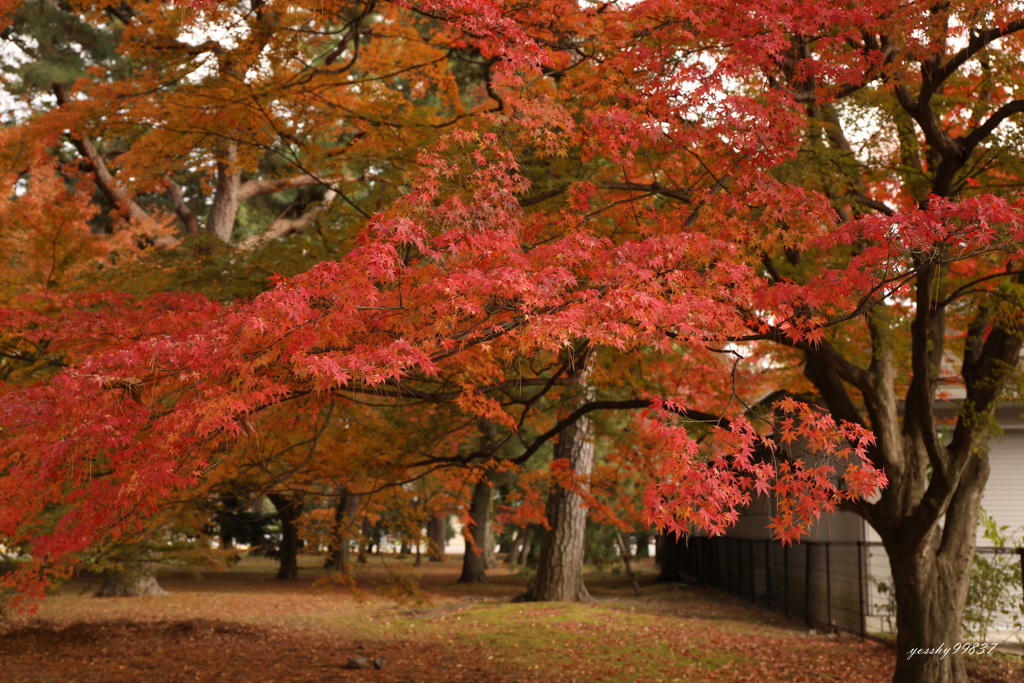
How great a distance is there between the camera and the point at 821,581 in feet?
47.8

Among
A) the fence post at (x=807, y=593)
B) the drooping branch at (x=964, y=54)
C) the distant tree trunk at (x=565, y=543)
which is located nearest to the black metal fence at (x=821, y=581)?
the fence post at (x=807, y=593)

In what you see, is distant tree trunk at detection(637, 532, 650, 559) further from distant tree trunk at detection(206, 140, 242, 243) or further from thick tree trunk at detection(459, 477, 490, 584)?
distant tree trunk at detection(206, 140, 242, 243)

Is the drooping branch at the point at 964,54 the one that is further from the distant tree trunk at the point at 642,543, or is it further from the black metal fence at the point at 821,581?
the distant tree trunk at the point at 642,543

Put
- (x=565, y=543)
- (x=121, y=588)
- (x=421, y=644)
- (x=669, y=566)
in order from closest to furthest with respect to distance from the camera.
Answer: (x=421, y=644)
(x=565, y=543)
(x=121, y=588)
(x=669, y=566)

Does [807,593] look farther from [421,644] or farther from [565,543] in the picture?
[421,644]

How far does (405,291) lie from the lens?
5.43 metres

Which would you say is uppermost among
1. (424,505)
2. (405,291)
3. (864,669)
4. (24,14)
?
(24,14)

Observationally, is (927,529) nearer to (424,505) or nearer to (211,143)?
(424,505)

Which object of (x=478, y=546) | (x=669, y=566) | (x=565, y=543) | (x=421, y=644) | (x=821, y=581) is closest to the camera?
(x=421, y=644)

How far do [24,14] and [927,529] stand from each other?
15.3 metres

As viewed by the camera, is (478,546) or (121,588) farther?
(478,546)

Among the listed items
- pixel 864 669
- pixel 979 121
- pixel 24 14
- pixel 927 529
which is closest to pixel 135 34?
pixel 24 14

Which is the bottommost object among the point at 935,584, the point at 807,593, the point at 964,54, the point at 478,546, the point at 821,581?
the point at 478,546

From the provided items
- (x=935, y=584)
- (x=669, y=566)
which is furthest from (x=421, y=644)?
(x=669, y=566)
